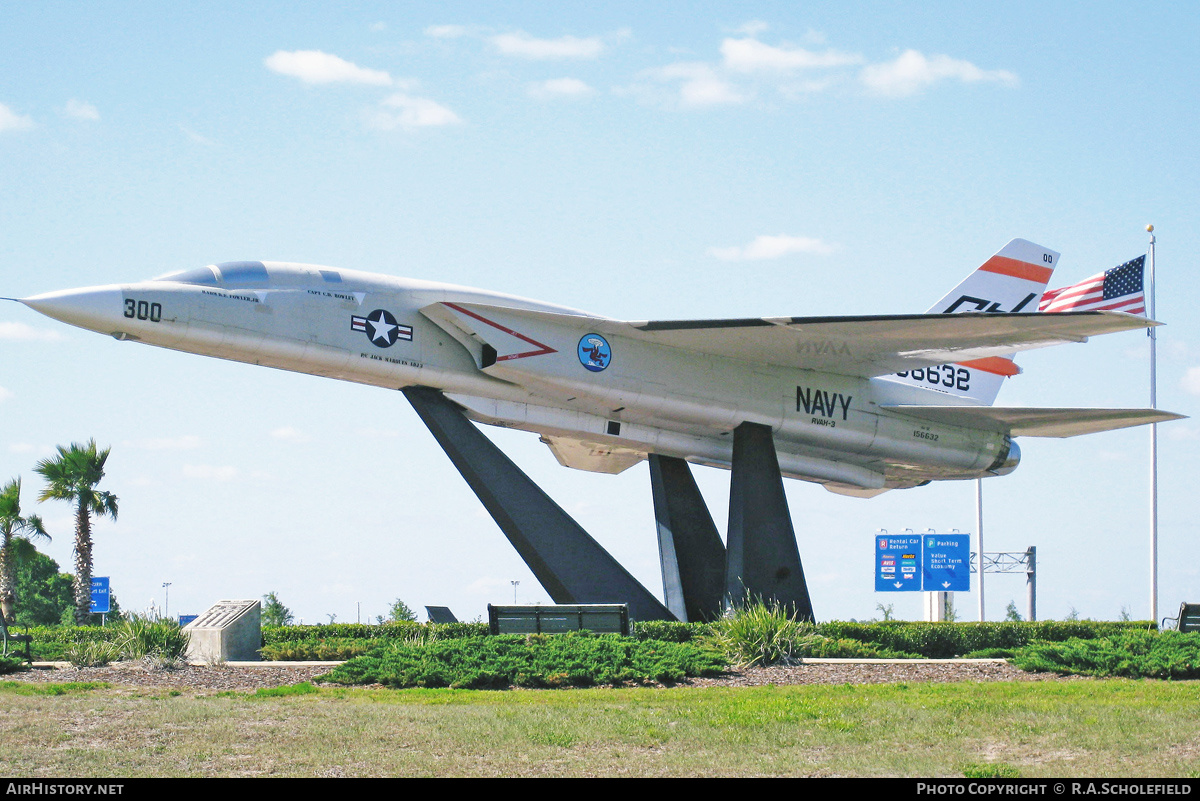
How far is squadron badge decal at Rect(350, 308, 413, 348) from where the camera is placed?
17.0 metres

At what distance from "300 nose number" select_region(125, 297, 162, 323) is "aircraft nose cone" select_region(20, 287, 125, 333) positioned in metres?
0.09

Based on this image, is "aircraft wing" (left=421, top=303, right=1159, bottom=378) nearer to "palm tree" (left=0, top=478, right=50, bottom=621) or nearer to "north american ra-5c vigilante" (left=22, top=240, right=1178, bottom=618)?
"north american ra-5c vigilante" (left=22, top=240, right=1178, bottom=618)

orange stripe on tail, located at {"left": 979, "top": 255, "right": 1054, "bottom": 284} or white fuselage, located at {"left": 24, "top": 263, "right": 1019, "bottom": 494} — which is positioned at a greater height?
orange stripe on tail, located at {"left": 979, "top": 255, "right": 1054, "bottom": 284}

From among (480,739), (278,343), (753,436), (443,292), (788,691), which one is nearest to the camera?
(480,739)

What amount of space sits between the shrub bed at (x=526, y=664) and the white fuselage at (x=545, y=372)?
479 cm

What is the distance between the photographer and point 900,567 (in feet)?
131

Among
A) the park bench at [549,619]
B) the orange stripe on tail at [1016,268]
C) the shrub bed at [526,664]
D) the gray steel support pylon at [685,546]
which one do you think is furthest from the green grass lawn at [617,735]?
the orange stripe on tail at [1016,268]

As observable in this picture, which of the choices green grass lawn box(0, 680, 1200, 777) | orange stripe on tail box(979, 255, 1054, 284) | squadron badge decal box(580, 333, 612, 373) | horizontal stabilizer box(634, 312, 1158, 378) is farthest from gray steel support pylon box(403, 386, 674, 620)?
orange stripe on tail box(979, 255, 1054, 284)

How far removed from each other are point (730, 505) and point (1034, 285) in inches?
337

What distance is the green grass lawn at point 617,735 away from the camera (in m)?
7.75
